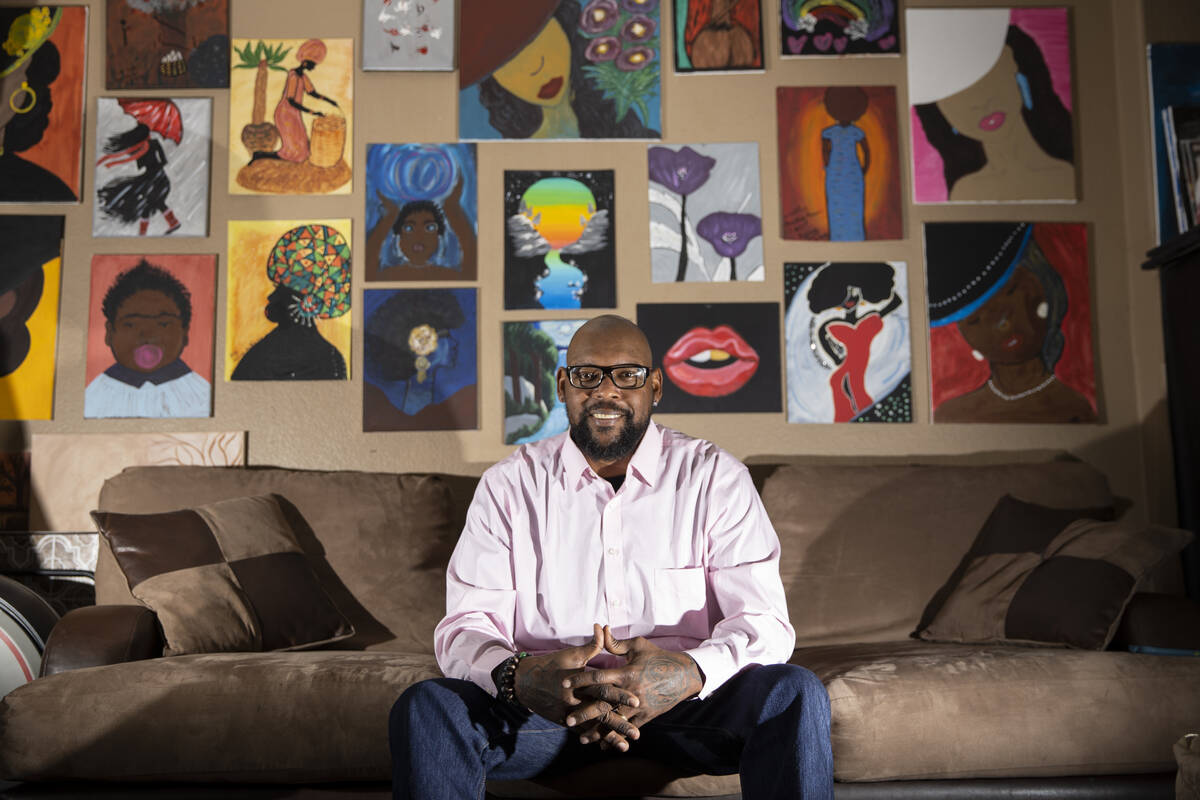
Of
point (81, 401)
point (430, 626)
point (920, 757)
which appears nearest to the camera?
point (920, 757)

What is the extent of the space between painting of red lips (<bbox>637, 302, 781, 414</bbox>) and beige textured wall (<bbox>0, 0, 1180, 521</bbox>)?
2.2 inches

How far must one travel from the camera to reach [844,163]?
11.0 feet

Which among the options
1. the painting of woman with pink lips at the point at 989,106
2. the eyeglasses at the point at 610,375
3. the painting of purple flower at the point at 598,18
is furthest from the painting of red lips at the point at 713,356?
the eyeglasses at the point at 610,375

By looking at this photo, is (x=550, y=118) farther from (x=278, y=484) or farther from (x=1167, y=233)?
(x=1167, y=233)

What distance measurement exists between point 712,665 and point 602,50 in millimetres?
2318

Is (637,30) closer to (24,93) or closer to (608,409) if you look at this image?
(608,409)

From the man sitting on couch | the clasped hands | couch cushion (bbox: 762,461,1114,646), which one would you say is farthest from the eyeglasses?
couch cushion (bbox: 762,461,1114,646)

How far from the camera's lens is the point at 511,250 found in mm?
3299

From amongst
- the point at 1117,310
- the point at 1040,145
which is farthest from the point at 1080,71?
the point at 1117,310

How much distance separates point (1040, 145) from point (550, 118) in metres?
1.70

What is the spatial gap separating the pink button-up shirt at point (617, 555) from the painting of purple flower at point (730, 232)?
1280mm

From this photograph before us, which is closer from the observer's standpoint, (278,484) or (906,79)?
(278,484)

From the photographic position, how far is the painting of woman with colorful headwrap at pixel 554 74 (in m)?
3.33

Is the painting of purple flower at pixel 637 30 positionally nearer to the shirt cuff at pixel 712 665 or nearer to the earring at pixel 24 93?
the earring at pixel 24 93
